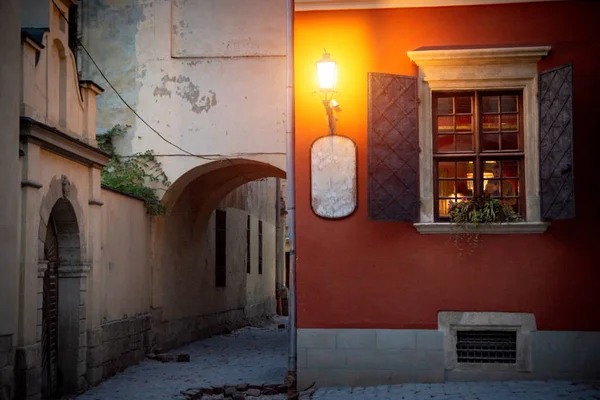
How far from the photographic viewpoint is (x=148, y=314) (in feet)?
48.8

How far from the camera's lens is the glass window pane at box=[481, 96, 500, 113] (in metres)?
9.98

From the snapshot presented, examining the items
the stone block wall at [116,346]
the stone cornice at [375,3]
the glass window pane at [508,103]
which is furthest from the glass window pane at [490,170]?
the stone block wall at [116,346]

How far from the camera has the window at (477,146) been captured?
994 cm

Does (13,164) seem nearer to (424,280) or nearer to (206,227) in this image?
(424,280)

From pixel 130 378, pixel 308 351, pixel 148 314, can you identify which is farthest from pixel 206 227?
pixel 308 351

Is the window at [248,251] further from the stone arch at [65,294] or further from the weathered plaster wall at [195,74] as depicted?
the stone arch at [65,294]

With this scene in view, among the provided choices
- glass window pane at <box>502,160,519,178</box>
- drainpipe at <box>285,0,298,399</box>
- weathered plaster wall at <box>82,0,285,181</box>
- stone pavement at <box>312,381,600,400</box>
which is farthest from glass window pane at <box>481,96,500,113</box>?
weathered plaster wall at <box>82,0,285,181</box>

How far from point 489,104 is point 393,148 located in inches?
52.0

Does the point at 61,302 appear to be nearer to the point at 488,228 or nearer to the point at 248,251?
the point at 488,228

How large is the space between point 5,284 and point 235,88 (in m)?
7.14

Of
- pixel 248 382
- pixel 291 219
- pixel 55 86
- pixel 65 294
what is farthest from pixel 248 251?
pixel 55 86

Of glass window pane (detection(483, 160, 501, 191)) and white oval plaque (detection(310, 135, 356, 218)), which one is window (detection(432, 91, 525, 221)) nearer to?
glass window pane (detection(483, 160, 501, 191))

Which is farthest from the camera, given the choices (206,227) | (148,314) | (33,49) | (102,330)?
(206,227)

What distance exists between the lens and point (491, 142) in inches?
392
